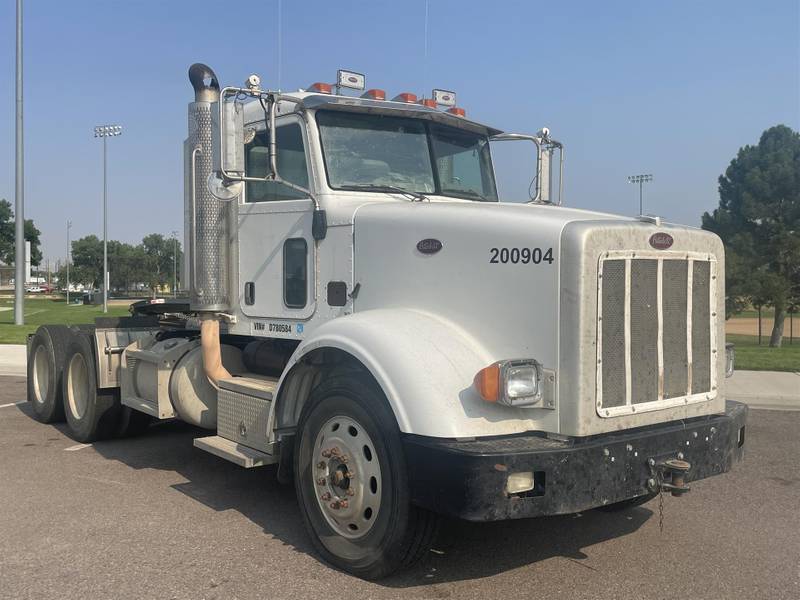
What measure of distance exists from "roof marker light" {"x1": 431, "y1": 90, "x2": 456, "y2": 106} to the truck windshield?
0.39 m

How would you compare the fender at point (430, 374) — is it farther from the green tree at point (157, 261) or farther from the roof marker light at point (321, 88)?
the green tree at point (157, 261)

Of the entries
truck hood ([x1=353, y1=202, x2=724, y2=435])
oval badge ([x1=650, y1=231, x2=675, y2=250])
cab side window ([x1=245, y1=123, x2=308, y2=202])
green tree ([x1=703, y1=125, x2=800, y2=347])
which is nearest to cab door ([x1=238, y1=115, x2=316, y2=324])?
cab side window ([x1=245, y1=123, x2=308, y2=202])

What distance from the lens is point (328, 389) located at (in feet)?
13.7

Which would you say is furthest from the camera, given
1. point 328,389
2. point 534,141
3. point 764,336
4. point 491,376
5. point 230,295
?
point 764,336

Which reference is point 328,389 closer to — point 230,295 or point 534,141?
point 230,295

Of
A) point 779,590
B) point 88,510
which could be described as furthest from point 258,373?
point 779,590

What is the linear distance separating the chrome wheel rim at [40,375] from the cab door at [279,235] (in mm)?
3965

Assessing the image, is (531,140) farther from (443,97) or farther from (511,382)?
(511,382)

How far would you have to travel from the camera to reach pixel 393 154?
203 inches

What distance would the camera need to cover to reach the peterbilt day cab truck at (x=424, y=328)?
3.65 metres

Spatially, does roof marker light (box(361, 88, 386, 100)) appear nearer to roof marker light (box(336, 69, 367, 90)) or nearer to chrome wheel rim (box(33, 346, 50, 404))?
roof marker light (box(336, 69, 367, 90))

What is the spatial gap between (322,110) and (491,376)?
2.38 metres

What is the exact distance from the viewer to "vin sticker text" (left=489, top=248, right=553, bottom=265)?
12.4 ft

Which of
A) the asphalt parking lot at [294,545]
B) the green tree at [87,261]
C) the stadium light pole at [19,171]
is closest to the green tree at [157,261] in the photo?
the green tree at [87,261]
